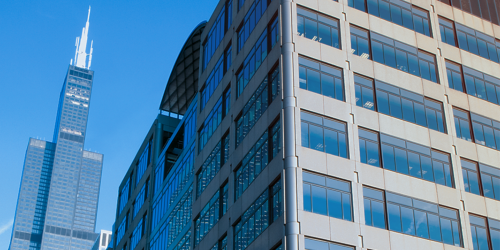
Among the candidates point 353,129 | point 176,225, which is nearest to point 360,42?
point 353,129

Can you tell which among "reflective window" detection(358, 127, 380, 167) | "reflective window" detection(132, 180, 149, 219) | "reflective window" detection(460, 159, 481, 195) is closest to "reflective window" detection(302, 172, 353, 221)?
"reflective window" detection(358, 127, 380, 167)

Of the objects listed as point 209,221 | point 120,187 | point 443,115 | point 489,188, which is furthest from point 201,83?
point 120,187

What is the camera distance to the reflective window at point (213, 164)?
40.3 metres

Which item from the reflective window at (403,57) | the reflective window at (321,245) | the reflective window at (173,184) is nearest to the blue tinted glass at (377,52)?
the reflective window at (403,57)

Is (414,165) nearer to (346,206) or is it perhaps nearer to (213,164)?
(346,206)

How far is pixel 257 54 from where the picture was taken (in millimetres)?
37250

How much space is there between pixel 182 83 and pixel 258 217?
41961mm

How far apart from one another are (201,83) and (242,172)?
13960 millimetres

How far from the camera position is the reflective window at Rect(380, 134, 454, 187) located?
110 ft

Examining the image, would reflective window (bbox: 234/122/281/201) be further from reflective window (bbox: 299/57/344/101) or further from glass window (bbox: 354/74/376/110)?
glass window (bbox: 354/74/376/110)

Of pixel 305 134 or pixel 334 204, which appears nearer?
pixel 334 204

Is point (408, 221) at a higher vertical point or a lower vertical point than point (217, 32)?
lower

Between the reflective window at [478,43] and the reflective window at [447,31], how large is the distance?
1.28 feet

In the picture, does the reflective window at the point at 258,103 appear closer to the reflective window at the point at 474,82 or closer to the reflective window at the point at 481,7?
the reflective window at the point at 474,82
